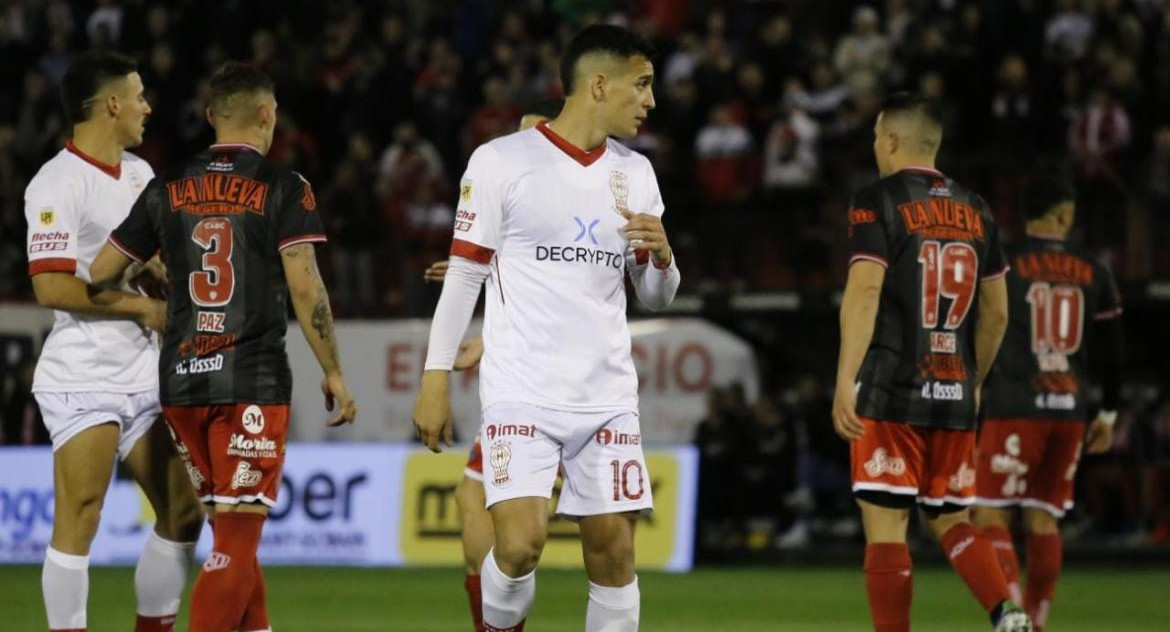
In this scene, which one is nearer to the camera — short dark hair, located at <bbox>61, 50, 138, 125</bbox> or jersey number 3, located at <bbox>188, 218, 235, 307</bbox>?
jersey number 3, located at <bbox>188, 218, 235, 307</bbox>

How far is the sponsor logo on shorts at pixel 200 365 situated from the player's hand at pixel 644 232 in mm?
1655

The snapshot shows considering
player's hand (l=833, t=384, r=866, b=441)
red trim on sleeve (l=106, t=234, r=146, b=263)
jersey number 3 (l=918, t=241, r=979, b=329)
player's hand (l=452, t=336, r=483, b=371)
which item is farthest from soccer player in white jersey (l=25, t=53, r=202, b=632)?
jersey number 3 (l=918, t=241, r=979, b=329)

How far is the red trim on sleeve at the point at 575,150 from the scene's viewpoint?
6.97 meters

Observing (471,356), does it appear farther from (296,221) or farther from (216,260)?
(216,260)

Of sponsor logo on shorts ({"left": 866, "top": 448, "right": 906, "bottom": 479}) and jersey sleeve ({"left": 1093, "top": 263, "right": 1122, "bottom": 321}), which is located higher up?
jersey sleeve ({"left": 1093, "top": 263, "right": 1122, "bottom": 321})

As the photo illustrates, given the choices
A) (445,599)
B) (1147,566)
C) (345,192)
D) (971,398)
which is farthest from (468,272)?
(345,192)

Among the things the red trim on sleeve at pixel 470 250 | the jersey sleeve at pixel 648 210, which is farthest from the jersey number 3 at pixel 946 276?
the red trim on sleeve at pixel 470 250

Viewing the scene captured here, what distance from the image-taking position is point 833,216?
60.9ft

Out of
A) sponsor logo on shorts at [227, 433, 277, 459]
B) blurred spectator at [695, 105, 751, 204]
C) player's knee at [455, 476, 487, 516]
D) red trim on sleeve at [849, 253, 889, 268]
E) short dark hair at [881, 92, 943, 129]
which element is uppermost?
blurred spectator at [695, 105, 751, 204]

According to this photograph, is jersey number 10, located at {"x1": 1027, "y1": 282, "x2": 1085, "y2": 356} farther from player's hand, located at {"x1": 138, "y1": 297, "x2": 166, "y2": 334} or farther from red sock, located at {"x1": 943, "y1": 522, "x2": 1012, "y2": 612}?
player's hand, located at {"x1": 138, "y1": 297, "x2": 166, "y2": 334}

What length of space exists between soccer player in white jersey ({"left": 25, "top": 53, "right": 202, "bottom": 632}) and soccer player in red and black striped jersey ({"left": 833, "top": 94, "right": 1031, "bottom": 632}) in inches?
109

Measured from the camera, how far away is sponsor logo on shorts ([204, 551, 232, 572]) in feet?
23.7

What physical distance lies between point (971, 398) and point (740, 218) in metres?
11.0

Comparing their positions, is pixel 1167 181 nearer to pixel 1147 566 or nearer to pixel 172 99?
pixel 1147 566
